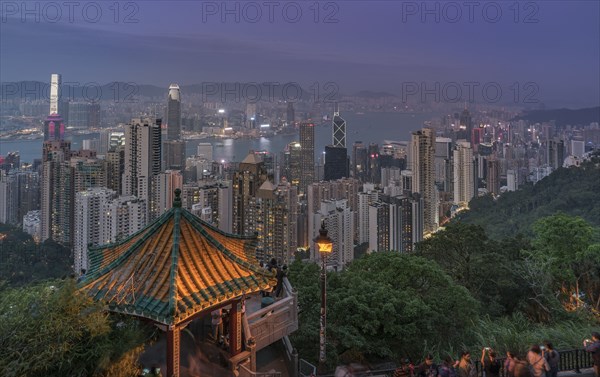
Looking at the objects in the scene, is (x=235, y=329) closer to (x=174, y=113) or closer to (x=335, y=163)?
(x=335, y=163)

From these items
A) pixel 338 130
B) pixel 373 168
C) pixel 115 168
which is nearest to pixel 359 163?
pixel 373 168

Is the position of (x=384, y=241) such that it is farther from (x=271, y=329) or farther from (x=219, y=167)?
(x=271, y=329)

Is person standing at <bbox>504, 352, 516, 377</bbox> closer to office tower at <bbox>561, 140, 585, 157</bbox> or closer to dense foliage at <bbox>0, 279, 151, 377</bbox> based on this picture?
dense foliage at <bbox>0, 279, 151, 377</bbox>

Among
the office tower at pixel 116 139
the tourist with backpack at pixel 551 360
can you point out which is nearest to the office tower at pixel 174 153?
the office tower at pixel 116 139

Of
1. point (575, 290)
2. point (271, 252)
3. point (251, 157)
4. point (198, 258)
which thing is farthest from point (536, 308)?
point (251, 157)

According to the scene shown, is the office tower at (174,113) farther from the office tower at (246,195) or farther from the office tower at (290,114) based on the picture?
the office tower at (246,195)

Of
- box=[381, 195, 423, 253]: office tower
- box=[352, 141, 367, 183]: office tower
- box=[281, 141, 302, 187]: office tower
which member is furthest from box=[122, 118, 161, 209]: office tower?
box=[352, 141, 367, 183]: office tower
